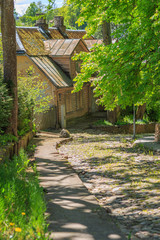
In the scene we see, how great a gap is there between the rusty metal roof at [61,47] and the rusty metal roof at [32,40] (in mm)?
601

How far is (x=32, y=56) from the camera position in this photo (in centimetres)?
2688

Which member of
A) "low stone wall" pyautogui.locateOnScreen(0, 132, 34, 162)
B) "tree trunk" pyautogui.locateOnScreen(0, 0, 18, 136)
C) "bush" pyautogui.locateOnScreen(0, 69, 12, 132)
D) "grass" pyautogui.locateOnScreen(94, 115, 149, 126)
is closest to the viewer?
"low stone wall" pyautogui.locateOnScreen(0, 132, 34, 162)

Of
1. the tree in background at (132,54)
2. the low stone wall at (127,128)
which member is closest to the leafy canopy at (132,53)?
the tree in background at (132,54)

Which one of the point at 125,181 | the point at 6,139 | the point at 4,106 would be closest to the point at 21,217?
the point at 125,181

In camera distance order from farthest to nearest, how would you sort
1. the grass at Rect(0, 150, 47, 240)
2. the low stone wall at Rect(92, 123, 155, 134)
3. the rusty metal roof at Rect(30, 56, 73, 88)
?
the low stone wall at Rect(92, 123, 155, 134) → the rusty metal roof at Rect(30, 56, 73, 88) → the grass at Rect(0, 150, 47, 240)

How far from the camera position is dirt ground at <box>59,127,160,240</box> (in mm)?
6160

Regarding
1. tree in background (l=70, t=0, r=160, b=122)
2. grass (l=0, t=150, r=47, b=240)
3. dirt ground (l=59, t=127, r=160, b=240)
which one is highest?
tree in background (l=70, t=0, r=160, b=122)

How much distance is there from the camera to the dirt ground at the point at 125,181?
20.2 ft

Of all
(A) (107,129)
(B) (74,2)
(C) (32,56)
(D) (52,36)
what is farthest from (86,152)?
(D) (52,36)

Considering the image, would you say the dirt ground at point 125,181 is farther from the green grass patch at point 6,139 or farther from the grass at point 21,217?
the green grass patch at point 6,139

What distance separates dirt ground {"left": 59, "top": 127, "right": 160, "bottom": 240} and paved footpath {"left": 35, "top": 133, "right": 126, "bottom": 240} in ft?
1.11

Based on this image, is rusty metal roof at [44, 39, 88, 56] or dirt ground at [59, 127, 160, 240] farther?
rusty metal roof at [44, 39, 88, 56]

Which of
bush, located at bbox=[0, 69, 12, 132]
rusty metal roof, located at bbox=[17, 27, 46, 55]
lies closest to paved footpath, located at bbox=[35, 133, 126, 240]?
bush, located at bbox=[0, 69, 12, 132]

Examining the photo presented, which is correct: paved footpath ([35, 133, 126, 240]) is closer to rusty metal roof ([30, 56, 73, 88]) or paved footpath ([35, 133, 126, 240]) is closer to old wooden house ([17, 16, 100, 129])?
old wooden house ([17, 16, 100, 129])
